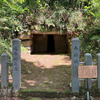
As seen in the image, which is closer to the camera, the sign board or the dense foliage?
the sign board

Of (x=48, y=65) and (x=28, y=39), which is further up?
(x=28, y=39)

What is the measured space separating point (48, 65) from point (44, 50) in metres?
4.80

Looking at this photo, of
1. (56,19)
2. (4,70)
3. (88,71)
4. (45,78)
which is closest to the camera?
(88,71)

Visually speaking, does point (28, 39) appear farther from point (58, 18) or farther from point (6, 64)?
point (6, 64)

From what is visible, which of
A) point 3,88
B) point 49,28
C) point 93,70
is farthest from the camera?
point 49,28

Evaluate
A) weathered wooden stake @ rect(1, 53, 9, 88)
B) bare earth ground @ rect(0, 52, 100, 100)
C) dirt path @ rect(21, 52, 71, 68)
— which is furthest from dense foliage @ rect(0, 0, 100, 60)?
weathered wooden stake @ rect(1, 53, 9, 88)

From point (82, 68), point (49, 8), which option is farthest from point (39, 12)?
point (82, 68)

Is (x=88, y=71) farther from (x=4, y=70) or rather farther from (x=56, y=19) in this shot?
(x=56, y=19)

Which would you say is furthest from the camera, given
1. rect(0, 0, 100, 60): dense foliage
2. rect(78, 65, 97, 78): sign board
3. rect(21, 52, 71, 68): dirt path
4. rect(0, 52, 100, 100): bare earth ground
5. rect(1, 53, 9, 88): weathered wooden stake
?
rect(0, 0, 100, 60): dense foliage

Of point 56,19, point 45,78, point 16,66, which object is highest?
point 56,19

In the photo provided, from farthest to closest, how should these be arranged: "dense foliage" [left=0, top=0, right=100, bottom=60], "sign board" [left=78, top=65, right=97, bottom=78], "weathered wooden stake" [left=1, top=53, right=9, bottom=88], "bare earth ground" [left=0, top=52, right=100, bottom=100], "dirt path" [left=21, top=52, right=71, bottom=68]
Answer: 1. "dense foliage" [left=0, top=0, right=100, bottom=60]
2. "dirt path" [left=21, top=52, right=71, bottom=68]
3. "bare earth ground" [left=0, top=52, right=100, bottom=100]
4. "weathered wooden stake" [left=1, top=53, right=9, bottom=88]
5. "sign board" [left=78, top=65, right=97, bottom=78]

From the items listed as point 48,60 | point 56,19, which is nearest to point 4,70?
point 48,60

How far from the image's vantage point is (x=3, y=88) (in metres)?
2.92

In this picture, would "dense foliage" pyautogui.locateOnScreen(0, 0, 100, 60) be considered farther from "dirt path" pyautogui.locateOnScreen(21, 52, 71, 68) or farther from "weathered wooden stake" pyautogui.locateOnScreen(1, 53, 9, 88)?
"weathered wooden stake" pyautogui.locateOnScreen(1, 53, 9, 88)
